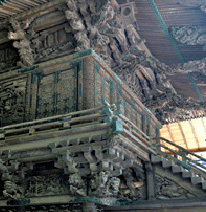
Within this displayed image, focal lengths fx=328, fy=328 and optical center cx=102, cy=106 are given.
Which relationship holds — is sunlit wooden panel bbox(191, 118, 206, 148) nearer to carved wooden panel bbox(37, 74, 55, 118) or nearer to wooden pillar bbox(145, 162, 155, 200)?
wooden pillar bbox(145, 162, 155, 200)

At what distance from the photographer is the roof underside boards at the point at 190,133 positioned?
774 inches

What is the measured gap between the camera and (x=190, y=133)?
20.2 meters

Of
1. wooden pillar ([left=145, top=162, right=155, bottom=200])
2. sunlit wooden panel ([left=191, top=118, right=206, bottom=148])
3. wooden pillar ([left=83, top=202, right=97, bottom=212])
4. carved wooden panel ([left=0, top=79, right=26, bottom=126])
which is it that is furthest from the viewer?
sunlit wooden panel ([left=191, top=118, right=206, bottom=148])

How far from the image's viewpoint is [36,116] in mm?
9586

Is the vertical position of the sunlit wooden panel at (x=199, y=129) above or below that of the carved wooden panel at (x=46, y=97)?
above

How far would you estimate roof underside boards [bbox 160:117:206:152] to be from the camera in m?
19.7

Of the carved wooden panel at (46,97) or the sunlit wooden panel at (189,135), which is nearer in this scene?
the carved wooden panel at (46,97)

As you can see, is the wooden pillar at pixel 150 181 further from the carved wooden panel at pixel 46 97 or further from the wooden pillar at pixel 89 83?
the carved wooden panel at pixel 46 97

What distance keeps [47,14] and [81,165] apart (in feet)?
17.4

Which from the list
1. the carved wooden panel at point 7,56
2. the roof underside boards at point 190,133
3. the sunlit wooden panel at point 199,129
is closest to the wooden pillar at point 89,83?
the carved wooden panel at point 7,56

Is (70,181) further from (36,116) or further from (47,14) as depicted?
(47,14)

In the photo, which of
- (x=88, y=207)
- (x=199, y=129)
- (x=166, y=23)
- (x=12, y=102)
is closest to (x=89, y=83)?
(x=12, y=102)

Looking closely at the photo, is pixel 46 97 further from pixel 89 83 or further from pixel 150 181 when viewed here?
pixel 150 181

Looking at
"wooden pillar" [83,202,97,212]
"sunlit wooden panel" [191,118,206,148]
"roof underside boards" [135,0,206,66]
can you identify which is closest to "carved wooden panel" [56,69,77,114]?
"wooden pillar" [83,202,97,212]
